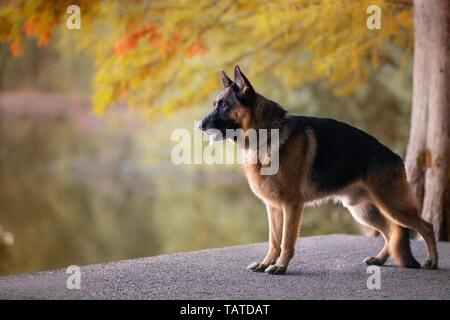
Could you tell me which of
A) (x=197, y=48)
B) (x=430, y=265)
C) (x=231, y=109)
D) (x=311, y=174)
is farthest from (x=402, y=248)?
(x=197, y=48)

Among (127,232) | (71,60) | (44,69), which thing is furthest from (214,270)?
(71,60)

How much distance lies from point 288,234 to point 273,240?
27 centimetres

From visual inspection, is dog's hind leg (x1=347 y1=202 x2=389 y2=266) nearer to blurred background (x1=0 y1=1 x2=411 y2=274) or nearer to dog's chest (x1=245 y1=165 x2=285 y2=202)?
dog's chest (x1=245 y1=165 x2=285 y2=202)

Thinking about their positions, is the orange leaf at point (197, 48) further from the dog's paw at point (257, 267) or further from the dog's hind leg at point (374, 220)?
the dog's paw at point (257, 267)

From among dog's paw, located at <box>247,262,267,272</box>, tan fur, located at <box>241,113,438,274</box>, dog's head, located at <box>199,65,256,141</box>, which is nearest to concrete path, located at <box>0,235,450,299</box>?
dog's paw, located at <box>247,262,267,272</box>

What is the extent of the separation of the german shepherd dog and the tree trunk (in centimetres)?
191

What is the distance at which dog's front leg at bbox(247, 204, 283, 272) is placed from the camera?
627cm

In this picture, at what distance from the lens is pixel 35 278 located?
5941mm

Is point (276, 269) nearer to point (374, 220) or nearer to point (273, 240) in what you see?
point (273, 240)

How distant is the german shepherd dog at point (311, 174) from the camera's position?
20.0ft

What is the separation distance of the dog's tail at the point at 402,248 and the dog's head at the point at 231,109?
1811 millimetres

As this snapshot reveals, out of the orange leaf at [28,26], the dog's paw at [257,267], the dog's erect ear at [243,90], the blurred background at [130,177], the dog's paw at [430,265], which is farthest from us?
the blurred background at [130,177]

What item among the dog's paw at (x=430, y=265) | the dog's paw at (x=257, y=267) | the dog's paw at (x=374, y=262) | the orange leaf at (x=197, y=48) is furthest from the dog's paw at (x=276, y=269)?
the orange leaf at (x=197, y=48)

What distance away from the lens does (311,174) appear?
627 cm
